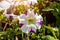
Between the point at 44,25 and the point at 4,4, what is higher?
the point at 4,4

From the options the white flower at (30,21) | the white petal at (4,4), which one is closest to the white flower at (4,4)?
the white petal at (4,4)

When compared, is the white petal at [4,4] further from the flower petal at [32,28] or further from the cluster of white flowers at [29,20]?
the flower petal at [32,28]

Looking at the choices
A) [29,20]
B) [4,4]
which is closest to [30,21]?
[29,20]

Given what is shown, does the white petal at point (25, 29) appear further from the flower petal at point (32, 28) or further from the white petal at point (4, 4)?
the white petal at point (4, 4)

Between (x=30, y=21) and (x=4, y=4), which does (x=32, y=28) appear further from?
(x=4, y=4)

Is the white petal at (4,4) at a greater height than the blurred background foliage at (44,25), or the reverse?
the white petal at (4,4)

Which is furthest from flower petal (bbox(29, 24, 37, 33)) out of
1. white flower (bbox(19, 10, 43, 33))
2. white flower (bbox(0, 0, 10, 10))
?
white flower (bbox(0, 0, 10, 10))

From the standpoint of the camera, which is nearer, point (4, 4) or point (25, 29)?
point (25, 29)

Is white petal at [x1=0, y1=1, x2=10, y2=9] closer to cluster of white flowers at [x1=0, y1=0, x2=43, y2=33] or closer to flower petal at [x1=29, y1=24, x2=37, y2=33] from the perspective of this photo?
cluster of white flowers at [x1=0, y1=0, x2=43, y2=33]

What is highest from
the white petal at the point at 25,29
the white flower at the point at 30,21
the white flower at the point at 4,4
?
the white flower at the point at 4,4
